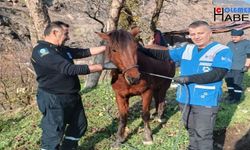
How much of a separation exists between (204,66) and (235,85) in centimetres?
523

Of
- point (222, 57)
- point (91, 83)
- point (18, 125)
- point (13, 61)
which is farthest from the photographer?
point (91, 83)

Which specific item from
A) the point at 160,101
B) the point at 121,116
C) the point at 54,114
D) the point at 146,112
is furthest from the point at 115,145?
the point at 160,101

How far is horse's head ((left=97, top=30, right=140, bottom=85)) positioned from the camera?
197 inches

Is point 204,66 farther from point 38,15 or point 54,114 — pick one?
point 38,15

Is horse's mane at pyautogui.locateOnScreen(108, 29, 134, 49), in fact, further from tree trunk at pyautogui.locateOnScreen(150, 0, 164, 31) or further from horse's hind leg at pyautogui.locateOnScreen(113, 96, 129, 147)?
tree trunk at pyautogui.locateOnScreen(150, 0, 164, 31)

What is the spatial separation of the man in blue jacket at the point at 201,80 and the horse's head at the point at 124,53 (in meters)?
0.65

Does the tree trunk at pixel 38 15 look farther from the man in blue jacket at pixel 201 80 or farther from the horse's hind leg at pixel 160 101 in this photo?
the man in blue jacket at pixel 201 80

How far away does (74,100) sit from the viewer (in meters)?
5.14

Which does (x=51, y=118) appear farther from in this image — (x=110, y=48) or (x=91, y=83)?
(x=91, y=83)

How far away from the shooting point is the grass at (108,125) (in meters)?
6.24

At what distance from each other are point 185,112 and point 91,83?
20.3 feet

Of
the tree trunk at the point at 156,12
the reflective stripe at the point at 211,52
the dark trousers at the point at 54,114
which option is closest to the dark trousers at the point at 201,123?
the reflective stripe at the point at 211,52

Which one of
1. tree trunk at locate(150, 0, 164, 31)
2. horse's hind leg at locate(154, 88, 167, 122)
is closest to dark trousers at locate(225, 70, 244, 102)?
horse's hind leg at locate(154, 88, 167, 122)

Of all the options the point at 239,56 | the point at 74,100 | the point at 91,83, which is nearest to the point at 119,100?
the point at 74,100
